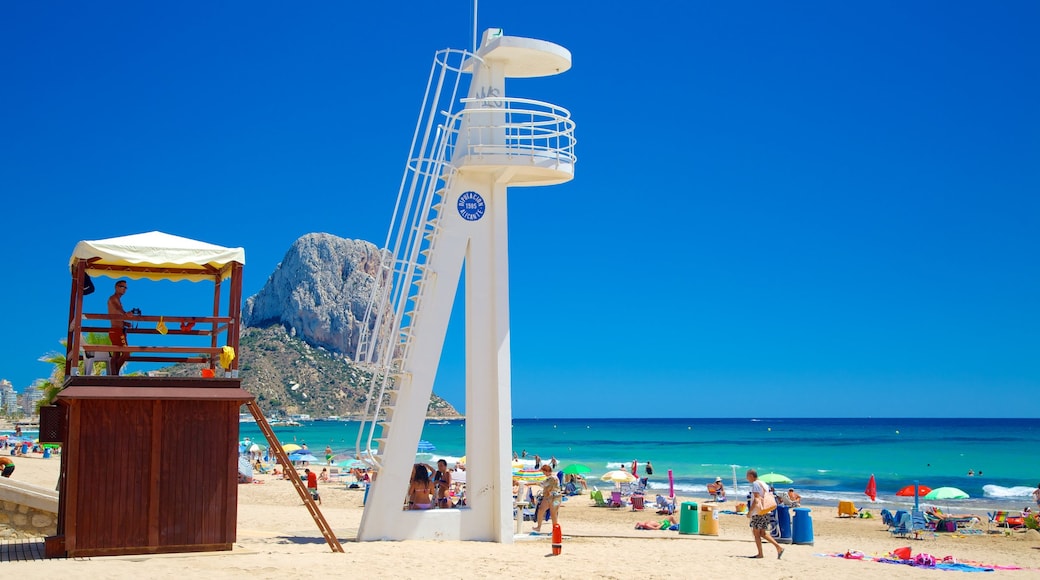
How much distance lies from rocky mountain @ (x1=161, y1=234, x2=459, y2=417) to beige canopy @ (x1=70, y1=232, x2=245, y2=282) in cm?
11654

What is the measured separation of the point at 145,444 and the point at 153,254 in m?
2.46

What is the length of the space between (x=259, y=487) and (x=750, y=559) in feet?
79.0

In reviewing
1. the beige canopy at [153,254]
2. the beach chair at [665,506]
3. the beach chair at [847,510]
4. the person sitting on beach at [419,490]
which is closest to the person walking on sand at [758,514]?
the person sitting on beach at [419,490]

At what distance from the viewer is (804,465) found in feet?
217

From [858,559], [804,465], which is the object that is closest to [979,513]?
[858,559]

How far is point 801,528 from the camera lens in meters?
17.7

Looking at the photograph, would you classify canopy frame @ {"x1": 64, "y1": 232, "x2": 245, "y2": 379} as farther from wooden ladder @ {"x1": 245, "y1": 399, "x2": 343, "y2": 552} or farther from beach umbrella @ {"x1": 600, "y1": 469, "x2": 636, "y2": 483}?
beach umbrella @ {"x1": 600, "y1": 469, "x2": 636, "y2": 483}

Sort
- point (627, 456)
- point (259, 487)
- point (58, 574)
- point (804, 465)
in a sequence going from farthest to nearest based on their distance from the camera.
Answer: point (627, 456) → point (804, 465) → point (259, 487) → point (58, 574)

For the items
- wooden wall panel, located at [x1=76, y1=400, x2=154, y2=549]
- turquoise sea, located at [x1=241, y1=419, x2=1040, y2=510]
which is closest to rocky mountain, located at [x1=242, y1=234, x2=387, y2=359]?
turquoise sea, located at [x1=241, y1=419, x2=1040, y2=510]

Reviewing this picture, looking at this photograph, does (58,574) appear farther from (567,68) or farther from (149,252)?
(567,68)

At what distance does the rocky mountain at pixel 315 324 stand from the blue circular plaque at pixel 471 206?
11534 cm

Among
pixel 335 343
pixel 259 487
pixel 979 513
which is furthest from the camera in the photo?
pixel 335 343

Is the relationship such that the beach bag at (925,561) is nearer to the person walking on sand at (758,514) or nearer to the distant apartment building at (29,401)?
the person walking on sand at (758,514)

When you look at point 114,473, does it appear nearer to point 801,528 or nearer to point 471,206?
point 471,206
